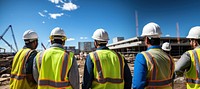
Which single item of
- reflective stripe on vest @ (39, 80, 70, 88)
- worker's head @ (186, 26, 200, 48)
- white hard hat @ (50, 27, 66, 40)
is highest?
white hard hat @ (50, 27, 66, 40)

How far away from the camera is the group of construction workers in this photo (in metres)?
3.13

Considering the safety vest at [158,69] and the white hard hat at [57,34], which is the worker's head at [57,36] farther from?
the safety vest at [158,69]

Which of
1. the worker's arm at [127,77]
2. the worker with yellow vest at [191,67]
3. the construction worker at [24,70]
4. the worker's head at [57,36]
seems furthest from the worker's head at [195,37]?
the construction worker at [24,70]

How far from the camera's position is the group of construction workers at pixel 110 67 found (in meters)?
3.13

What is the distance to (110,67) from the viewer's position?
11.0 feet

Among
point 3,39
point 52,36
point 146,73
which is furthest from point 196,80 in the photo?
point 3,39

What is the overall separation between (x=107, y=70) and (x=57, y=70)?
2.47ft

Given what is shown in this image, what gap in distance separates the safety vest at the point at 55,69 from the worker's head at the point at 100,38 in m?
0.52

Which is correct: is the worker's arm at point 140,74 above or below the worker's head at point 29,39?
below

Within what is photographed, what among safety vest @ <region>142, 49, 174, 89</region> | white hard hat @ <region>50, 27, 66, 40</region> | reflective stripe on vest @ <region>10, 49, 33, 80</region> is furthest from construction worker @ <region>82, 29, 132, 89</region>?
reflective stripe on vest @ <region>10, 49, 33, 80</region>

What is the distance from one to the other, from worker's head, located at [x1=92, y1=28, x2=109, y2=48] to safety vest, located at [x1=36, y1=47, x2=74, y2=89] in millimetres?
521

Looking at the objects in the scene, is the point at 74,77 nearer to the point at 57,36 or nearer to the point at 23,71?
the point at 57,36

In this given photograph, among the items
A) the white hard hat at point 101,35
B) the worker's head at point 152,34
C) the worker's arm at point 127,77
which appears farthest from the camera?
the white hard hat at point 101,35

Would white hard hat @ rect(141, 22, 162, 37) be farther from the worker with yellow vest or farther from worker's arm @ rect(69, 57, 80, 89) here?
worker's arm @ rect(69, 57, 80, 89)
